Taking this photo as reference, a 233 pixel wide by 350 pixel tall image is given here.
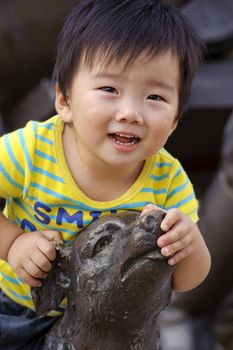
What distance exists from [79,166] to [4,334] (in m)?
0.28

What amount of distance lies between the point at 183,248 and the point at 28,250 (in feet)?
0.77

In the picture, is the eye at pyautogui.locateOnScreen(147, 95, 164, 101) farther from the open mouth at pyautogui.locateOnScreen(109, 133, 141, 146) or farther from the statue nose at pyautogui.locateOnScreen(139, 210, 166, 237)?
the statue nose at pyautogui.locateOnScreen(139, 210, 166, 237)

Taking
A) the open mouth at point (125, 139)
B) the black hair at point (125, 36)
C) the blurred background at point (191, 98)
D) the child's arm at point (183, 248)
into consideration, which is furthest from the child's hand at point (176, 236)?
the blurred background at point (191, 98)

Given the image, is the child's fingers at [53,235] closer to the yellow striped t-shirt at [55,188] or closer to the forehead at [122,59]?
the yellow striped t-shirt at [55,188]

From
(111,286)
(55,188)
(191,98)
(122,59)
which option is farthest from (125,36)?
(191,98)

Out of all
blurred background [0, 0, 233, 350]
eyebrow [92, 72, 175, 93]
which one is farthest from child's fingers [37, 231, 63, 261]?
blurred background [0, 0, 233, 350]

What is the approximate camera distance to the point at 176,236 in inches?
43.0

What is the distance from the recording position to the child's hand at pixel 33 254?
120cm

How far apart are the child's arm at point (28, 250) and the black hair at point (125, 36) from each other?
22cm

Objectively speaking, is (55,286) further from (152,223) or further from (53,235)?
(152,223)

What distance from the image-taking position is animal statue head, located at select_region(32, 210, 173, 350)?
3.48ft

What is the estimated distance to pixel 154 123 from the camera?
3.93 ft

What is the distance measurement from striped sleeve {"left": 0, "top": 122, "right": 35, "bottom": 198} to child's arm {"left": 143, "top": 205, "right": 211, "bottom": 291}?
262 mm

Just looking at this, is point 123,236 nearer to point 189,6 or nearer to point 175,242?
point 175,242
